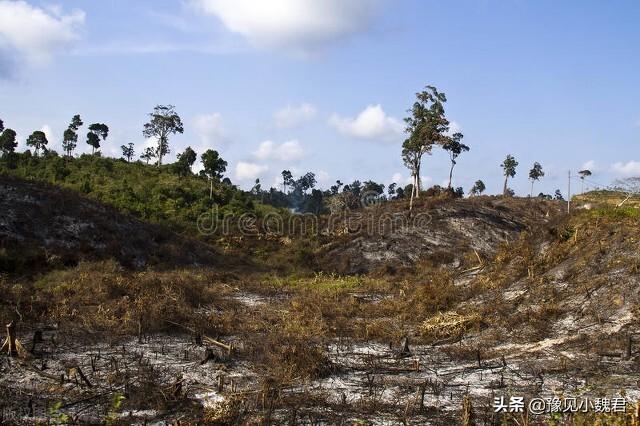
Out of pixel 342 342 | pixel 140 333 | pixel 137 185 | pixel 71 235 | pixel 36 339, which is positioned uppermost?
pixel 137 185

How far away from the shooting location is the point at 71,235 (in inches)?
960

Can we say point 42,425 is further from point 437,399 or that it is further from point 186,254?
point 186,254

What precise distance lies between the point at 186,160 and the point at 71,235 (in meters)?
28.9

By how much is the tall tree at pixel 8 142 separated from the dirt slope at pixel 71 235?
27446mm

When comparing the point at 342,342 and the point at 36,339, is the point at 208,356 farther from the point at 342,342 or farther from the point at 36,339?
the point at 36,339

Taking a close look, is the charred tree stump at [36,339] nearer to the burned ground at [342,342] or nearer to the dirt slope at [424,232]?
the burned ground at [342,342]

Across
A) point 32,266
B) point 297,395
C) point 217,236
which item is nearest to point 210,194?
point 217,236

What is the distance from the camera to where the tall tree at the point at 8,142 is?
165ft

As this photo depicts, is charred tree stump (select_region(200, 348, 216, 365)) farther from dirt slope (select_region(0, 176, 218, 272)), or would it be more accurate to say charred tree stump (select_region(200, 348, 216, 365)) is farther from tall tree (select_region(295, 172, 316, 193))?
tall tree (select_region(295, 172, 316, 193))

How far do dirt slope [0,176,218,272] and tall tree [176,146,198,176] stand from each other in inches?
910

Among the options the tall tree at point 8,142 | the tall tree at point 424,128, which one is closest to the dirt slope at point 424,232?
the tall tree at point 424,128

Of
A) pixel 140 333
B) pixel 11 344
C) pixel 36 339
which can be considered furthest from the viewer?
pixel 140 333

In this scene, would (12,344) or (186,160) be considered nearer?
(12,344)

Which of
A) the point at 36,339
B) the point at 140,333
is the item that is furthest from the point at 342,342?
the point at 36,339
